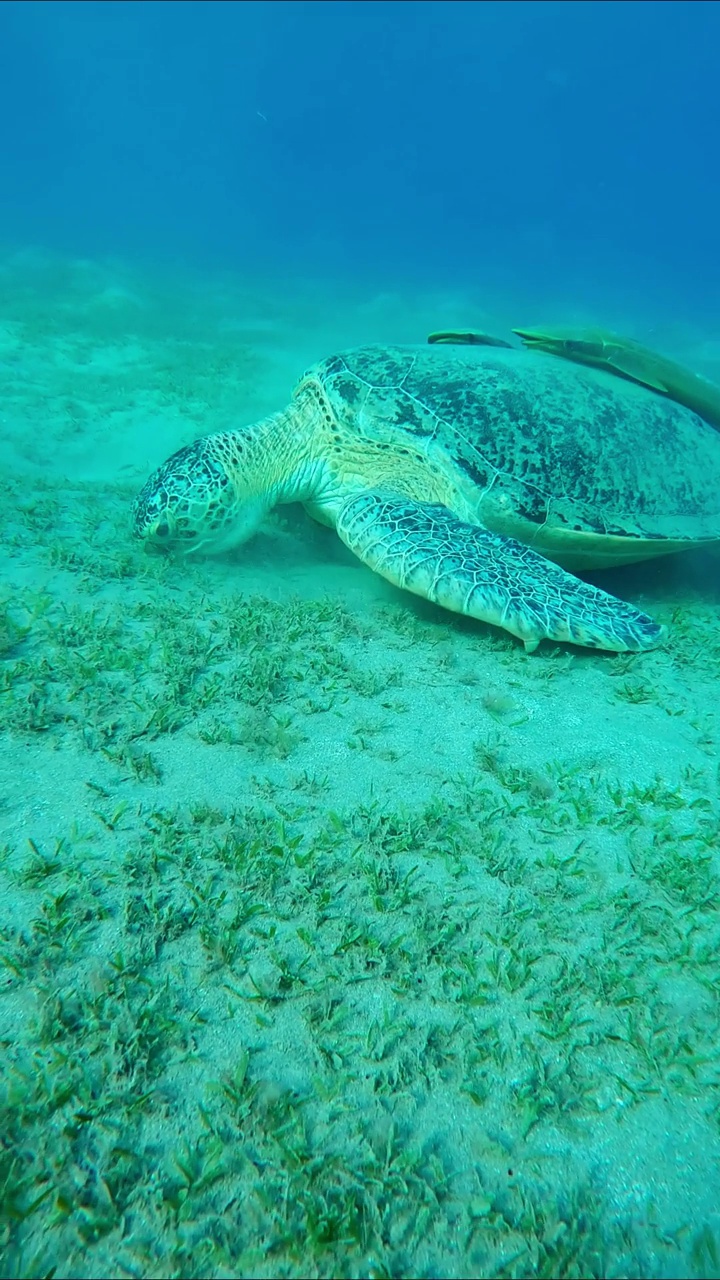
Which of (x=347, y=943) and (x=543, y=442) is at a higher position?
(x=543, y=442)

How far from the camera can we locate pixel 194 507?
3941mm

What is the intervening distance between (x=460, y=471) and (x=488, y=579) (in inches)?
41.6

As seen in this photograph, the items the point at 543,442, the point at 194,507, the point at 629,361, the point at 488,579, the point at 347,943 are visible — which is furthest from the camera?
the point at 629,361

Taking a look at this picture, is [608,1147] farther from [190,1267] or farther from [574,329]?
[574,329]

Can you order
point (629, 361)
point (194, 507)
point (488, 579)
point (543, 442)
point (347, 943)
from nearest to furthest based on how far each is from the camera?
point (347, 943) < point (488, 579) < point (194, 507) < point (543, 442) < point (629, 361)

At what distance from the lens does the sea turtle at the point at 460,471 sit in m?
3.89

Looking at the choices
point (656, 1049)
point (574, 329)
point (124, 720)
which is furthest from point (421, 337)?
point (656, 1049)

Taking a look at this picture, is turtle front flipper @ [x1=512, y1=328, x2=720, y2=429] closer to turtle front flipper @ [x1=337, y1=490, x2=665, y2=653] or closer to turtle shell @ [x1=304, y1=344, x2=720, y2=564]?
turtle shell @ [x1=304, y1=344, x2=720, y2=564]

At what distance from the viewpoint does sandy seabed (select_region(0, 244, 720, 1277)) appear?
1.22 meters

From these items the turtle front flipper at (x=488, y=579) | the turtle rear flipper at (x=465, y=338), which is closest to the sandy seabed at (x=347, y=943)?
the turtle front flipper at (x=488, y=579)

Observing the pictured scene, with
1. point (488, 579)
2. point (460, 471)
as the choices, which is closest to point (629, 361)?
point (460, 471)

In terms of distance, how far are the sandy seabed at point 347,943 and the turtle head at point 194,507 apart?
0.59 metres

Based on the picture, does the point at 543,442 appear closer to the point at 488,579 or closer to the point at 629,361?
the point at 488,579

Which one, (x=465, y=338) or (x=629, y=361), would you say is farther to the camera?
(x=465, y=338)
